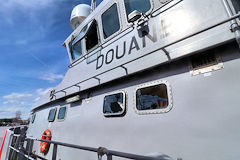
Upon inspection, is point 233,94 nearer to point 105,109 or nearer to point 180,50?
point 180,50

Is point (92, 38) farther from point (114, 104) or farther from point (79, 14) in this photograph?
point (114, 104)

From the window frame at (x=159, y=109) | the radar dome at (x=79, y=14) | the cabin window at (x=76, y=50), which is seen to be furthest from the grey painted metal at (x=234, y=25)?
the radar dome at (x=79, y=14)

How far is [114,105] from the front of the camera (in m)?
2.96

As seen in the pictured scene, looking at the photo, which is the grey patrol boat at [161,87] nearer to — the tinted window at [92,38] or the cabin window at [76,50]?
the tinted window at [92,38]

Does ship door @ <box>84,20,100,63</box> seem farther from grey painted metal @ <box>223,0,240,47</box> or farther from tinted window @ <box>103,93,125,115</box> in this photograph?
grey painted metal @ <box>223,0,240,47</box>

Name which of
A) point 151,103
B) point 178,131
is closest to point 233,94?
point 178,131

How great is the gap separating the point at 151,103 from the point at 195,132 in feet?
2.64

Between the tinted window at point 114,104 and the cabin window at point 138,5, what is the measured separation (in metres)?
2.22

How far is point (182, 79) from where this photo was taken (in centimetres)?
204

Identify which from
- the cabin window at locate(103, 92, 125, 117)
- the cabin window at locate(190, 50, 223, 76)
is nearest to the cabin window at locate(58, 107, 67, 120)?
the cabin window at locate(103, 92, 125, 117)

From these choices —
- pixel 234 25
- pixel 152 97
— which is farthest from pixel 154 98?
pixel 234 25

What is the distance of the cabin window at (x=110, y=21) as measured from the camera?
3.57 metres

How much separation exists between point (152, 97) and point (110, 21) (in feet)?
9.16

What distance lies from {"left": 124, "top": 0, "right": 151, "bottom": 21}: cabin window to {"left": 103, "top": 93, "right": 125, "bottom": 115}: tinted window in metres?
2.22
